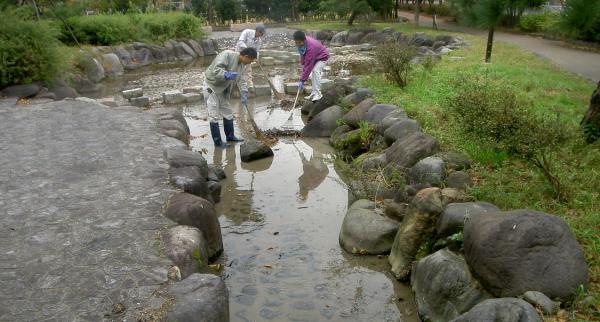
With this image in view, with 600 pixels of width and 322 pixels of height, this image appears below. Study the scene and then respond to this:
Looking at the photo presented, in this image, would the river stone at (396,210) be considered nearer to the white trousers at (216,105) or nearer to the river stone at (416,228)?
the river stone at (416,228)

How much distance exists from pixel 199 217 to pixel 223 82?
406cm

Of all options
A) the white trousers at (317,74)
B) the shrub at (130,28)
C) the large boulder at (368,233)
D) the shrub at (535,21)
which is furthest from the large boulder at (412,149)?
the shrub at (535,21)

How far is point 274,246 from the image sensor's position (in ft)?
18.7

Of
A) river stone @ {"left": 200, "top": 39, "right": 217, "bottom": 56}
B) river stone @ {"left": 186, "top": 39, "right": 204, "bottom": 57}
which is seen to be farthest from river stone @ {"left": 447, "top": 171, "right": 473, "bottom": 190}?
river stone @ {"left": 200, "top": 39, "right": 217, "bottom": 56}

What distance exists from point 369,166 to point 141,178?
296 cm

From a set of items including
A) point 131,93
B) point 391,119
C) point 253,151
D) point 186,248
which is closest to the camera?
point 186,248

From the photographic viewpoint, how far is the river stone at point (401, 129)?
24.3ft

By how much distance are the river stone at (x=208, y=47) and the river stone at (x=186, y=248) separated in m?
20.1

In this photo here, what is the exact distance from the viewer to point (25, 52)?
38.1 ft

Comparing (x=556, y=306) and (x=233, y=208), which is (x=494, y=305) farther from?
(x=233, y=208)

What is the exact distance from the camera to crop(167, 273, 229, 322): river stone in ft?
12.2

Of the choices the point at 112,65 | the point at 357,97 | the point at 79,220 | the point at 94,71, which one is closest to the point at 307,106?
the point at 357,97

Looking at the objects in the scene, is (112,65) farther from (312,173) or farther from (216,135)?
(312,173)

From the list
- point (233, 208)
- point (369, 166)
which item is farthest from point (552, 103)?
point (233, 208)
